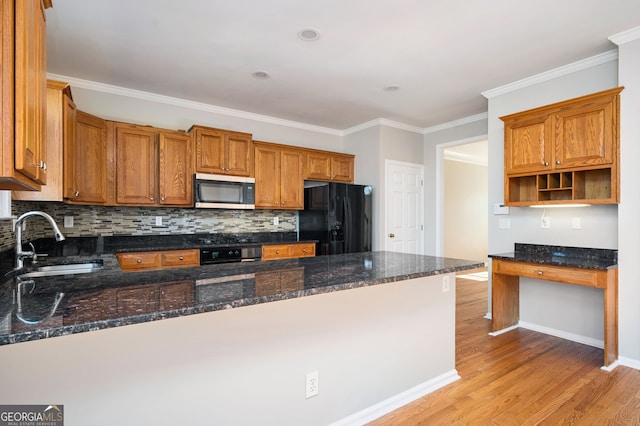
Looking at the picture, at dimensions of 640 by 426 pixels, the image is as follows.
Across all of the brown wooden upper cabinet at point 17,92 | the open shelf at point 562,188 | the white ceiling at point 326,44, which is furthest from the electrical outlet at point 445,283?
the brown wooden upper cabinet at point 17,92

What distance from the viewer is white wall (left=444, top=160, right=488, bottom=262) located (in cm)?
729

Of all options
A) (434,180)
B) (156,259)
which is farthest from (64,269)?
(434,180)

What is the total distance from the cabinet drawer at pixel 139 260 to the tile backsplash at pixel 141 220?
63 cm

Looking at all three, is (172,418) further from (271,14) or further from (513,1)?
A: (513,1)

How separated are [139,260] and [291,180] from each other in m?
2.09

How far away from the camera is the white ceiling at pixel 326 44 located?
7.46 feet

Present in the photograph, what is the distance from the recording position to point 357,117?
15.3ft

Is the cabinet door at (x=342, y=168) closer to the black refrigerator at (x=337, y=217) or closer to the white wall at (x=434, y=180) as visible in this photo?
the black refrigerator at (x=337, y=217)

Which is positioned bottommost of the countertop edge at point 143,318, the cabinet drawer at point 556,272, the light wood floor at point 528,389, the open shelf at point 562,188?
the light wood floor at point 528,389

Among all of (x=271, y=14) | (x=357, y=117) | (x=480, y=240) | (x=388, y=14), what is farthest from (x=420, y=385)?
(x=480, y=240)

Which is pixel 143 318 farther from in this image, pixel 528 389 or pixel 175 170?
pixel 175 170

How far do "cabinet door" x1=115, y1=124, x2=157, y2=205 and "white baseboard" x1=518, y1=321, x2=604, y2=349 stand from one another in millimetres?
4226

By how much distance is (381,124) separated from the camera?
4723mm

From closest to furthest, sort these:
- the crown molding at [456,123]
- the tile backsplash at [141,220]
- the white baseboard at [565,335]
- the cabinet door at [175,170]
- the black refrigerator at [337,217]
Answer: the white baseboard at [565,335] < the tile backsplash at [141,220] < the cabinet door at [175,170] < the black refrigerator at [337,217] < the crown molding at [456,123]
